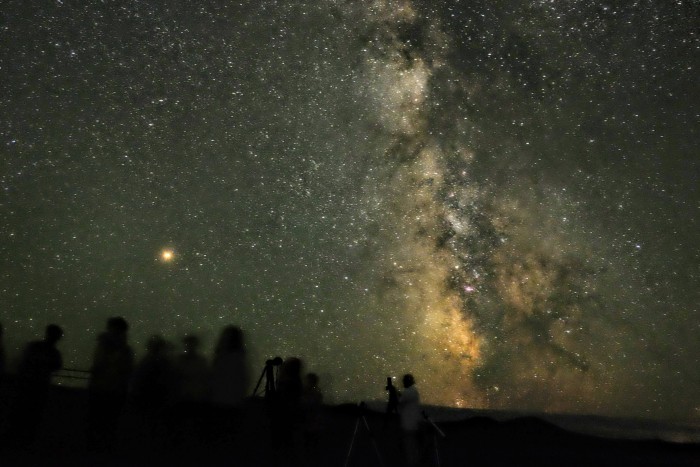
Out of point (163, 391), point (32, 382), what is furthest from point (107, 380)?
point (163, 391)

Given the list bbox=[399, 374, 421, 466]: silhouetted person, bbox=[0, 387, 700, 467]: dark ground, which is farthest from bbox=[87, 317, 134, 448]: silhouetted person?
bbox=[399, 374, 421, 466]: silhouetted person

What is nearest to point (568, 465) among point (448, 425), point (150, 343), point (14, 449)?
point (150, 343)

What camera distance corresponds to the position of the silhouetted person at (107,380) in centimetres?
633

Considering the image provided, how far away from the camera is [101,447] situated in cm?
638

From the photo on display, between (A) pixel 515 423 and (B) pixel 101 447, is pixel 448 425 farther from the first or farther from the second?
(B) pixel 101 447

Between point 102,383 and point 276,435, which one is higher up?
point 102,383

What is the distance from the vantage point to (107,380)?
6414 mm

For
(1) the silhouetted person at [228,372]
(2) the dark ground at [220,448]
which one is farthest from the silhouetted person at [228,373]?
(2) the dark ground at [220,448]

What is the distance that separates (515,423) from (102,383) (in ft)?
61.8

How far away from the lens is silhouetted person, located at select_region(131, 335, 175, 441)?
23.7ft

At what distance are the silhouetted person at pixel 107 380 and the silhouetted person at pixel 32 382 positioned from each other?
44 cm

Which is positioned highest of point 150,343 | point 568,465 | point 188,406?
point 150,343

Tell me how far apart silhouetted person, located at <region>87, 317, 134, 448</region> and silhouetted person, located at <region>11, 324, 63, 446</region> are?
44 centimetres

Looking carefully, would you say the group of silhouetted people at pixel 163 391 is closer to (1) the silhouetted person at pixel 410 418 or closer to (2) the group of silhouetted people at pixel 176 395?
(2) the group of silhouetted people at pixel 176 395
